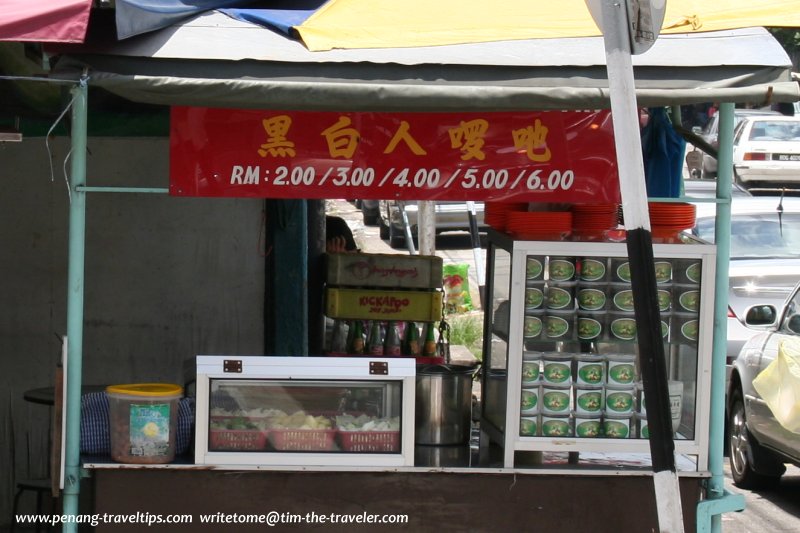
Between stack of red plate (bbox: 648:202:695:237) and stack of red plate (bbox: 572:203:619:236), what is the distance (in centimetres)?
22

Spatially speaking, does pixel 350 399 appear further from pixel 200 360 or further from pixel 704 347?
pixel 704 347

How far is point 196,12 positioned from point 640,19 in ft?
7.66

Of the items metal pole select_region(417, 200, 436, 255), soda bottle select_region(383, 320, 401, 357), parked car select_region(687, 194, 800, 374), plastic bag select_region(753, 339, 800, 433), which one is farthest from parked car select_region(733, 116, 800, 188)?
plastic bag select_region(753, 339, 800, 433)

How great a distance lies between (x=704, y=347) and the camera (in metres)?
5.59

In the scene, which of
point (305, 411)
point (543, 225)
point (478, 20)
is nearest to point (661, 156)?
point (543, 225)

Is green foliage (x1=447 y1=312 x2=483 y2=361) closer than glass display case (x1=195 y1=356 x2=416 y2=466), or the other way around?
glass display case (x1=195 y1=356 x2=416 y2=466)

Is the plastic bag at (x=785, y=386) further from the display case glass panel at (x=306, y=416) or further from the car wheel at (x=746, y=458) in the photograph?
the display case glass panel at (x=306, y=416)

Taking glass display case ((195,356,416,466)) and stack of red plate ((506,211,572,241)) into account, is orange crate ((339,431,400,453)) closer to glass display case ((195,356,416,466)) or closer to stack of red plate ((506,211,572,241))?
glass display case ((195,356,416,466))

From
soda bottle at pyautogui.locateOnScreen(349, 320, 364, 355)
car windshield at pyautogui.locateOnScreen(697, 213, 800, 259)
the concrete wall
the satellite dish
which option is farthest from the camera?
car windshield at pyautogui.locateOnScreen(697, 213, 800, 259)

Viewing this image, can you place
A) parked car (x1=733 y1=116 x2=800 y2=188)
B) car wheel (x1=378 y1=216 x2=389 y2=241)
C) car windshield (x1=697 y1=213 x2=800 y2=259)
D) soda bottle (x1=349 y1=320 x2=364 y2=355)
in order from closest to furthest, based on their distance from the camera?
soda bottle (x1=349 y1=320 x2=364 y2=355)
car windshield (x1=697 y1=213 x2=800 y2=259)
car wheel (x1=378 y1=216 x2=389 y2=241)
parked car (x1=733 y1=116 x2=800 y2=188)

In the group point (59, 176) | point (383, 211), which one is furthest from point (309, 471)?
point (383, 211)

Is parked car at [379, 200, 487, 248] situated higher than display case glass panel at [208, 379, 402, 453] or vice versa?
parked car at [379, 200, 487, 248]

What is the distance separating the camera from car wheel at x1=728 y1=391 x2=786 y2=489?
845 cm

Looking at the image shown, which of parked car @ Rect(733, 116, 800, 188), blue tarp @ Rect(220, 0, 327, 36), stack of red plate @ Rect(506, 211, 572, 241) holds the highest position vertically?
parked car @ Rect(733, 116, 800, 188)
